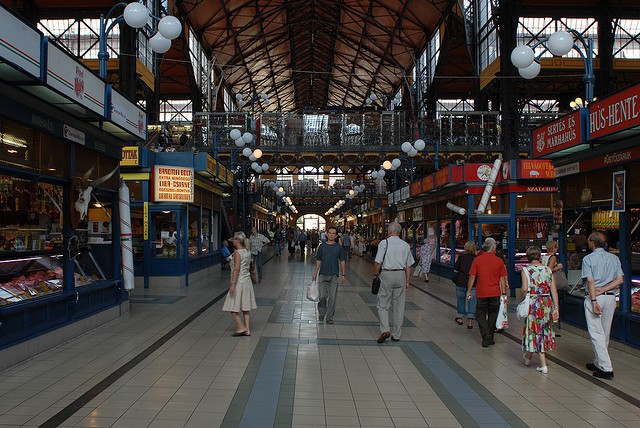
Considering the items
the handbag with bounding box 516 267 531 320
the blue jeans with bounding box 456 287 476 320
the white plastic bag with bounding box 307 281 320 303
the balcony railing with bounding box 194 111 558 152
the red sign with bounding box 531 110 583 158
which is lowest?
the blue jeans with bounding box 456 287 476 320

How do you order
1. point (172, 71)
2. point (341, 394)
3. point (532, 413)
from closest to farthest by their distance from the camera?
point (532, 413), point (341, 394), point (172, 71)

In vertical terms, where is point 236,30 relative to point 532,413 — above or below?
above

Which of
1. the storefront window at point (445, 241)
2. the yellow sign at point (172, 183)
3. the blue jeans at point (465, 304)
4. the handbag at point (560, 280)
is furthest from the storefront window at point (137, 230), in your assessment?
the handbag at point (560, 280)

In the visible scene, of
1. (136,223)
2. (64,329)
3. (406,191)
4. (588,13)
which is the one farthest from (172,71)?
(64,329)

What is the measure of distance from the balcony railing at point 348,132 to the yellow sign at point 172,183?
9.59 metres

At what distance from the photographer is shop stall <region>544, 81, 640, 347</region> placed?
692cm

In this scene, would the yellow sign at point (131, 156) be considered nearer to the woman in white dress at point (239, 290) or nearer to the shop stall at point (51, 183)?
the shop stall at point (51, 183)

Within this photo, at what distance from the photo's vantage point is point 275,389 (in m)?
5.25

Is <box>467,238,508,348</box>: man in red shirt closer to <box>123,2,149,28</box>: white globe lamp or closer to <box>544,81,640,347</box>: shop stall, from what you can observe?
<box>544,81,640,347</box>: shop stall

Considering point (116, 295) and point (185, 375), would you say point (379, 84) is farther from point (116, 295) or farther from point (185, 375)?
point (185, 375)

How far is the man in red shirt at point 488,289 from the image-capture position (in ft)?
24.3

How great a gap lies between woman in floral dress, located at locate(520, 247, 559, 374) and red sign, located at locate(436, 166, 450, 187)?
9.31m

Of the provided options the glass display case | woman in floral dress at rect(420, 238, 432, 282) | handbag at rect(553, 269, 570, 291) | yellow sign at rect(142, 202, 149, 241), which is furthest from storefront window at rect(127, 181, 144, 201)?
handbag at rect(553, 269, 570, 291)

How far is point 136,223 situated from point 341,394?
10.5m
